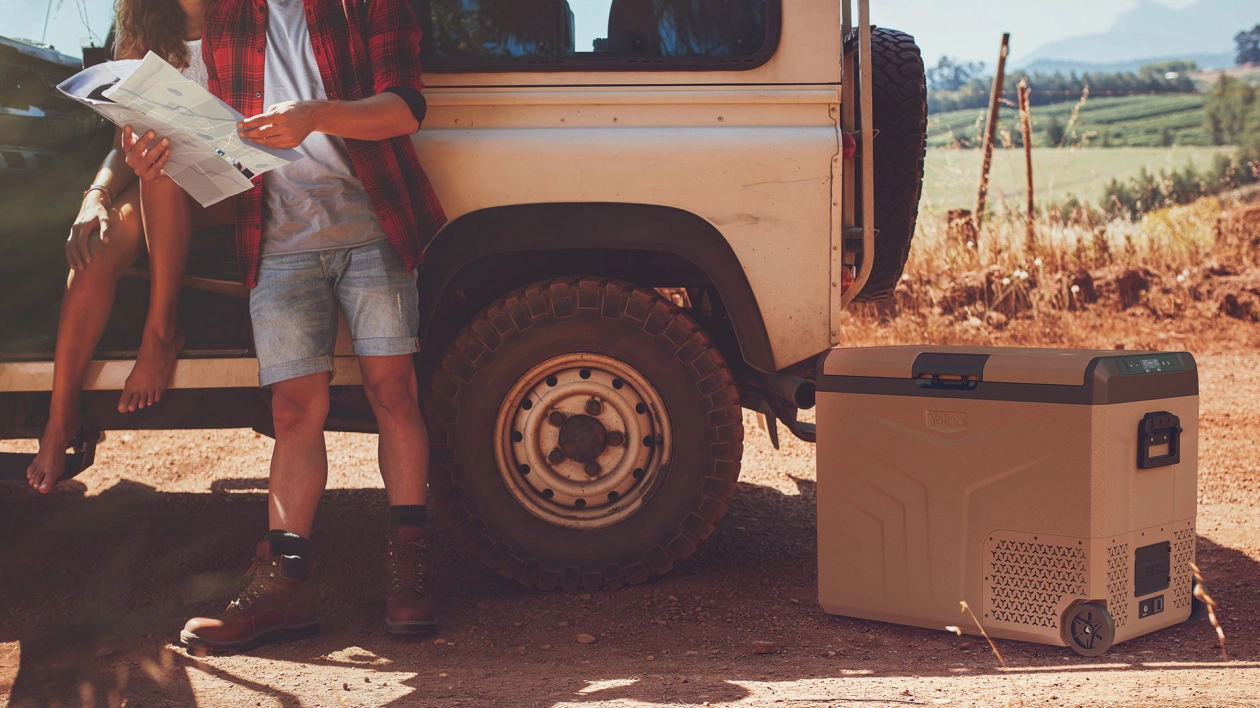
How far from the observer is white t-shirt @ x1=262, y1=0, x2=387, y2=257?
2922 millimetres

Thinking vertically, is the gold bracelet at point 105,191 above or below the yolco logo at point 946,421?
above

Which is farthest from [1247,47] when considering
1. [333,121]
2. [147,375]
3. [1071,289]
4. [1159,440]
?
[147,375]

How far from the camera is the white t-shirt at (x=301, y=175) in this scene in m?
2.92

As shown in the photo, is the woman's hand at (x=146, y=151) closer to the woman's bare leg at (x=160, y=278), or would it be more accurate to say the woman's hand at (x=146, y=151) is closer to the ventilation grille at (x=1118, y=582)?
the woman's bare leg at (x=160, y=278)

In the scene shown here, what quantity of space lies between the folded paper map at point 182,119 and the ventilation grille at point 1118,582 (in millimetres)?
2350

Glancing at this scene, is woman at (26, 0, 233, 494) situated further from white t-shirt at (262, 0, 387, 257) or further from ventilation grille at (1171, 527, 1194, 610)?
ventilation grille at (1171, 527, 1194, 610)

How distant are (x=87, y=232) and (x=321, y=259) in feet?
2.23

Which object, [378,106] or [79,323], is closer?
[378,106]

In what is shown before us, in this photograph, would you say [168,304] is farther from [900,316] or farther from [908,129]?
[900,316]

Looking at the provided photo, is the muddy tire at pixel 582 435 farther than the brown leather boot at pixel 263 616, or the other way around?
the muddy tire at pixel 582 435

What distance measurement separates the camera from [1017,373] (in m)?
2.68

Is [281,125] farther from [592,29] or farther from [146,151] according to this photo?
[592,29]

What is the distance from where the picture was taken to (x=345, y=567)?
3.70 meters

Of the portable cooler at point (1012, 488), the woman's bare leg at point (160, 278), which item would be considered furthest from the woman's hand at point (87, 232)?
the portable cooler at point (1012, 488)
